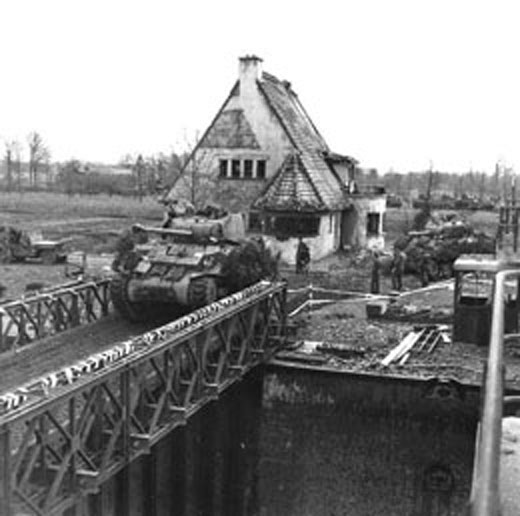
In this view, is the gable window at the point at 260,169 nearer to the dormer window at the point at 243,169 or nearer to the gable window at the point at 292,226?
the dormer window at the point at 243,169

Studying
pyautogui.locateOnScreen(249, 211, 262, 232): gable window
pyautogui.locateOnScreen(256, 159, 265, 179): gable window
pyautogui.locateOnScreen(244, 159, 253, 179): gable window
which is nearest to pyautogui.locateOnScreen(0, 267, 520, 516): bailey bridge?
pyautogui.locateOnScreen(249, 211, 262, 232): gable window

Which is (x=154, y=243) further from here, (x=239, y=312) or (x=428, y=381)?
(x=428, y=381)

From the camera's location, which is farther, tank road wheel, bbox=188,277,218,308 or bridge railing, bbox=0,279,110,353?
tank road wheel, bbox=188,277,218,308

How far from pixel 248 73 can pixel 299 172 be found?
15.1 ft

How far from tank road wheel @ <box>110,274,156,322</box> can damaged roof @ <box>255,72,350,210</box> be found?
16.8 metres

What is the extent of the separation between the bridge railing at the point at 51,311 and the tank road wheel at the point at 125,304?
0.40m

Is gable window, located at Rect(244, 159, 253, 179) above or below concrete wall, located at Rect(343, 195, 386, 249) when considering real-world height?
Result: above

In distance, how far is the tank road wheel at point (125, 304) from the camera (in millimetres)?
15680

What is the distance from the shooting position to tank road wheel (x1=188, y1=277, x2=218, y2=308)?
50.2 ft

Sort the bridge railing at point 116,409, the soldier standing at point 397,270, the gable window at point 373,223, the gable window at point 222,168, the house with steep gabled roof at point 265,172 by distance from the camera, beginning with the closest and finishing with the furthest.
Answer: the bridge railing at point 116,409
the soldier standing at point 397,270
the house with steep gabled roof at point 265,172
the gable window at point 222,168
the gable window at point 373,223

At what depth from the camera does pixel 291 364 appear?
15281 millimetres

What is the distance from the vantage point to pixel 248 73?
33625 millimetres

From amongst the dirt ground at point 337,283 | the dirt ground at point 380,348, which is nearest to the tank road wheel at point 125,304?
the dirt ground at point 380,348

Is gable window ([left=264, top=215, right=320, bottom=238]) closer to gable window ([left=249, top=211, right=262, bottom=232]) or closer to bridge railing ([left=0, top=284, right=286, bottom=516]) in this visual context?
gable window ([left=249, top=211, right=262, bottom=232])
